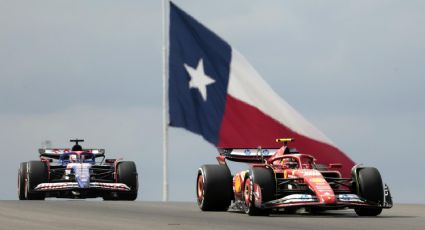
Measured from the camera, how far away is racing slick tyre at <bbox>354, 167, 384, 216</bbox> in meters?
26.3

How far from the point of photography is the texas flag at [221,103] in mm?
40562

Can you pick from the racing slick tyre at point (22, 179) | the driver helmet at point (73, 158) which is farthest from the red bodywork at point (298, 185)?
the driver helmet at point (73, 158)

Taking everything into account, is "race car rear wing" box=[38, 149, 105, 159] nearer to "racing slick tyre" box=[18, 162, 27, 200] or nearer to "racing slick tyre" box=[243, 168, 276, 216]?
"racing slick tyre" box=[18, 162, 27, 200]

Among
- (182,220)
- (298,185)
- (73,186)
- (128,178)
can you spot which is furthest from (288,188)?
(128,178)

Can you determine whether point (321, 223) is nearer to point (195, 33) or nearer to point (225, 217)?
point (225, 217)

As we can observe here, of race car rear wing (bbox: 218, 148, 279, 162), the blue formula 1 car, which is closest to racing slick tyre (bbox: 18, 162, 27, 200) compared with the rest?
the blue formula 1 car

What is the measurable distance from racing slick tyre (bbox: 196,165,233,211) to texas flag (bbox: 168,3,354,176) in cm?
1151

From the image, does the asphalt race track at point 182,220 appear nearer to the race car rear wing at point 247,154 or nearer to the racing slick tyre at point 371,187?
the racing slick tyre at point 371,187

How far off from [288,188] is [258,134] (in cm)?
1449

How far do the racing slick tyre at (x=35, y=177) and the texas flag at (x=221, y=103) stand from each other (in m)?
A: 4.67

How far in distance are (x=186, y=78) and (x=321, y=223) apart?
63.4ft

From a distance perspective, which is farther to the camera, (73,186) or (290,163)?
(73,186)

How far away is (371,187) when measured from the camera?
26297 millimetres

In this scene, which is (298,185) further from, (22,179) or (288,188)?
(22,179)
